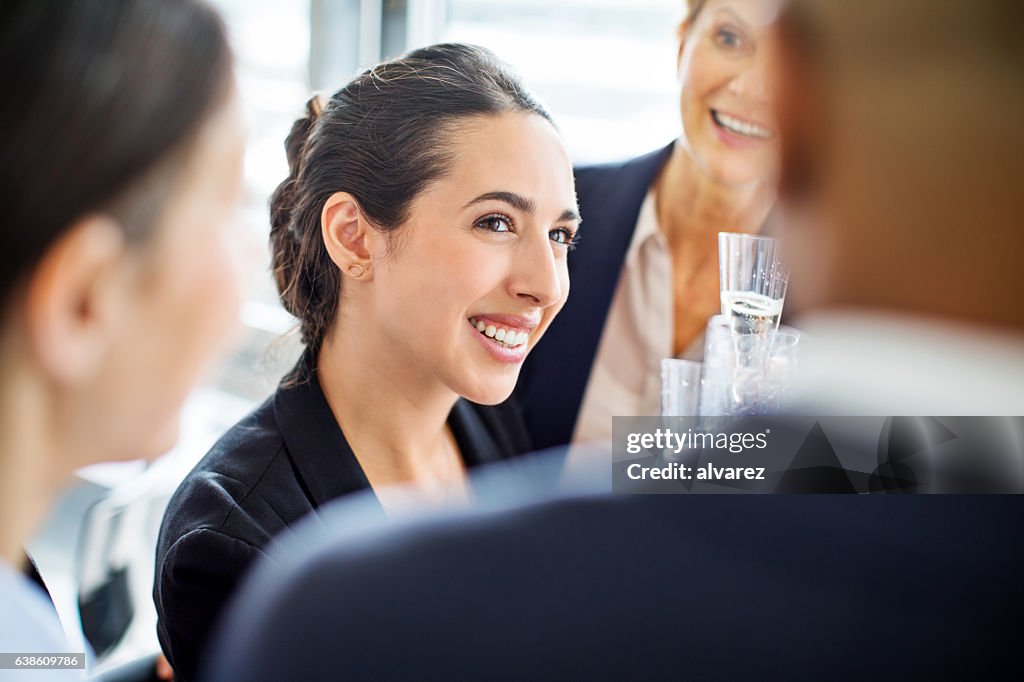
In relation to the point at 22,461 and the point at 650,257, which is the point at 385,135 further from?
the point at 22,461

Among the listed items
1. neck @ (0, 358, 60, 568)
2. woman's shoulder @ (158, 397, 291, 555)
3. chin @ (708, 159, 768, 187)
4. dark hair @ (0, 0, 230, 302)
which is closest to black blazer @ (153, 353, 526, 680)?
woman's shoulder @ (158, 397, 291, 555)

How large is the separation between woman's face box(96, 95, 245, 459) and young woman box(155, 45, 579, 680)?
28 centimetres

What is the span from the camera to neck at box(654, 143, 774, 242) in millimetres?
1036

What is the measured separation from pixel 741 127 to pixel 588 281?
0.78 feet

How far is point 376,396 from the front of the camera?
1015mm

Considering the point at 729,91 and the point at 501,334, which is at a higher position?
the point at 729,91

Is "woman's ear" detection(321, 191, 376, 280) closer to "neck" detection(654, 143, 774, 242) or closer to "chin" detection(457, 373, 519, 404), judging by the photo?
"chin" detection(457, 373, 519, 404)

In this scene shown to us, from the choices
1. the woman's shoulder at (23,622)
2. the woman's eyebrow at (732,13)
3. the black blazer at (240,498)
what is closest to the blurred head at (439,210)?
the black blazer at (240,498)

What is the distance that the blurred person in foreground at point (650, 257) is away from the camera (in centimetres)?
104

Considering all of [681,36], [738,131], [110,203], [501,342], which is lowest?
[501,342]

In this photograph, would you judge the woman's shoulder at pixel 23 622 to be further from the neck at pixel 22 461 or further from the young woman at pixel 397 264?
the young woman at pixel 397 264

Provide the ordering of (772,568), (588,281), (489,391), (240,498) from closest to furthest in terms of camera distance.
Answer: (772,568) < (240,498) < (489,391) < (588,281)

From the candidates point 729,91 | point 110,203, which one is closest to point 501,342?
point 729,91

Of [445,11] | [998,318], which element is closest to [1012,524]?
[998,318]
